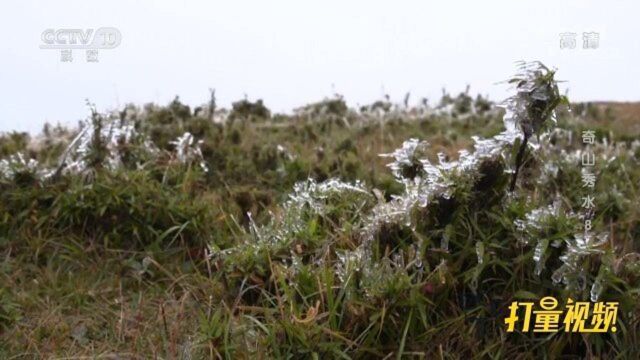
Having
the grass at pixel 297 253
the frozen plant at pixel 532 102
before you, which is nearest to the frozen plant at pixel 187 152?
the grass at pixel 297 253

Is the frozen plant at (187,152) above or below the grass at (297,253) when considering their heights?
above

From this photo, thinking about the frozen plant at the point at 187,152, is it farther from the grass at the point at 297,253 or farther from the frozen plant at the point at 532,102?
the frozen plant at the point at 532,102

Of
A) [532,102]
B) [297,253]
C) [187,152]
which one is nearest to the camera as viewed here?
[532,102]

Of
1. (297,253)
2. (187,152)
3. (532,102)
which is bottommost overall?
(297,253)

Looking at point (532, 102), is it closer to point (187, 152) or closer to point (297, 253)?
point (297, 253)

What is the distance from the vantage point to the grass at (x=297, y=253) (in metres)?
3.55

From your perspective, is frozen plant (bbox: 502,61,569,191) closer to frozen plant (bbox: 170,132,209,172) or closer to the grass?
the grass

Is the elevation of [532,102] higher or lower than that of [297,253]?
higher

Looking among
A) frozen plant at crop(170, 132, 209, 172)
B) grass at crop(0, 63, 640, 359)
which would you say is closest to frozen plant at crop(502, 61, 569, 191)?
grass at crop(0, 63, 640, 359)

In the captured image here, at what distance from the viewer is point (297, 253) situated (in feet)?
13.6

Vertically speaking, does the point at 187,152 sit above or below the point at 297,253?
above

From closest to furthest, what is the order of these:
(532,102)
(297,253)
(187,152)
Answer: (532,102), (297,253), (187,152)

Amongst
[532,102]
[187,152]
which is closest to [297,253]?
[532,102]

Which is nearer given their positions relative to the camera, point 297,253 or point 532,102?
point 532,102
